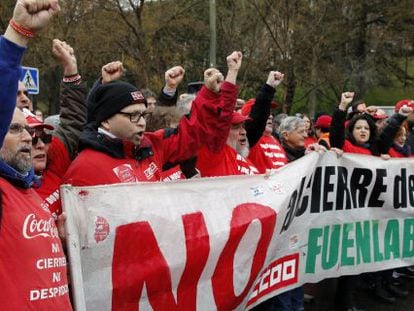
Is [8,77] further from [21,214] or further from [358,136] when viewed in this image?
[358,136]

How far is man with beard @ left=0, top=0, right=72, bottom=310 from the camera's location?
201 cm

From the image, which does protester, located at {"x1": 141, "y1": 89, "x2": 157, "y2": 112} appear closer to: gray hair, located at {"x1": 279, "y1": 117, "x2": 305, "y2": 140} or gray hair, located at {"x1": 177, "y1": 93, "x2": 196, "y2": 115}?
gray hair, located at {"x1": 177, "y1": 93, "x2": 196, "y2": 115}

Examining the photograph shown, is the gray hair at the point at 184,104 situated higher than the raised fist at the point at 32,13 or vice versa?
the raised fist at the point at 32,13

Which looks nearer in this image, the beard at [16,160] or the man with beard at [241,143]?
the beard at [16,160]

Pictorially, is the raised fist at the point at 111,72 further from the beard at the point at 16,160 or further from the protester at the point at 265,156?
the beard at the point at 16,160

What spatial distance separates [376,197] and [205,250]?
2231 mm

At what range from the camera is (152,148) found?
348 cm

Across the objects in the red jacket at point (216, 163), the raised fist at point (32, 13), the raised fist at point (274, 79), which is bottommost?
the red jacket at point (216, 163)

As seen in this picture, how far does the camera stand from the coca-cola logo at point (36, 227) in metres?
2.18

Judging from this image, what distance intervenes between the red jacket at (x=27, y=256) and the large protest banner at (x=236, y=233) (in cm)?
41

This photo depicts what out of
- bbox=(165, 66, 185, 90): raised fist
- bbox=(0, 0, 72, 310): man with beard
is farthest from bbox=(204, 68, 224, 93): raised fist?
bbox=(0, 0, 72, 310): man with beard

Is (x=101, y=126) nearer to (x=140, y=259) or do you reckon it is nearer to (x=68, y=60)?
(x=68, y=60)

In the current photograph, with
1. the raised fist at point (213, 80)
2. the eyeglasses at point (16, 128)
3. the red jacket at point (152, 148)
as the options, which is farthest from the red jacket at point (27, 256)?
the raised fist at point (213, 80)

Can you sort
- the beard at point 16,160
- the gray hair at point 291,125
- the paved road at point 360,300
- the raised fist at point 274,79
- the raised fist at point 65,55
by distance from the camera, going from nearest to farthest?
the beard at point 16,160 → the raised fist at point 65,55 → the raised fist at point 274,79 → the gray hair at point 291,125 → the paved road at point 360,300
